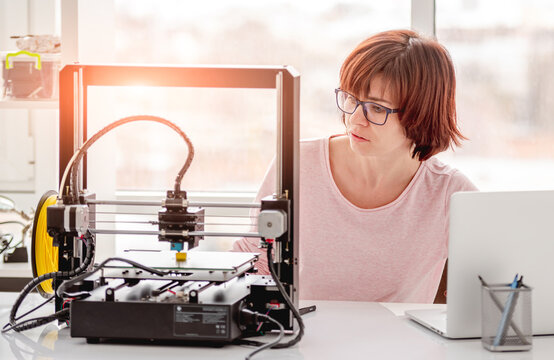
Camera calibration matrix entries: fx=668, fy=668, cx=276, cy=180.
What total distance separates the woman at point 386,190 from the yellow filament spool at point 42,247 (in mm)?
479

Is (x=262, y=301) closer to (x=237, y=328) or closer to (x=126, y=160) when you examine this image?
(x=237, y=328)

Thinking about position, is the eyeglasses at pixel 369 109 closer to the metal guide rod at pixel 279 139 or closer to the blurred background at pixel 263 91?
the metal guide rod at pixel 279 139

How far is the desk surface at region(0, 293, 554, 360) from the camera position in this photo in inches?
42.2

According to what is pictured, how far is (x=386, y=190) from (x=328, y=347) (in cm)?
74

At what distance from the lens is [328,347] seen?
1.12 meters

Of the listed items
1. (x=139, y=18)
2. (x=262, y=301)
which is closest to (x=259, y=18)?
(x=139, y=18)

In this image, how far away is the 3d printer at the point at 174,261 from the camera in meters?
1.08

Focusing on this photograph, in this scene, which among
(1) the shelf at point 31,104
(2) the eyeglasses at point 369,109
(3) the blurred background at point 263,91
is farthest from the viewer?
(3) the blurred background at point 263,91

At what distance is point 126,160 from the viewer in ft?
8.50

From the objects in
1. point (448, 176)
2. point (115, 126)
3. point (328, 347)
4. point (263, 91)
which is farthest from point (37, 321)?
point (263, 91)

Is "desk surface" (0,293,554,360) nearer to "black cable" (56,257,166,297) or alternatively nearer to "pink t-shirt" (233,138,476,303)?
"black cable" (56,257,166,297)

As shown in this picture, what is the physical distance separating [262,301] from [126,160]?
156cm

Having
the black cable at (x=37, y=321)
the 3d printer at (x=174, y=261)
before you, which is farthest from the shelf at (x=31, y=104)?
the black cable at (x=37, y=321)

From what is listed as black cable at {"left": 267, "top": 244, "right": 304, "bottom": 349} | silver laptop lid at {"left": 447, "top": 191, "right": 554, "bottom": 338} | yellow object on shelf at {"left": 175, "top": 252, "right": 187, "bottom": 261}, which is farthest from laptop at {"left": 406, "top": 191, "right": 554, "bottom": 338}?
yellow object on shelf at {"left": 175, "top": 252, "right": 187, "bottom": 261}
